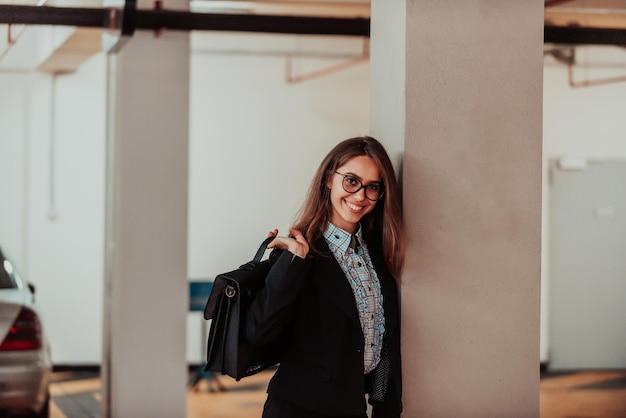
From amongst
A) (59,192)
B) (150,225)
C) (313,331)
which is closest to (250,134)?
(59,192)

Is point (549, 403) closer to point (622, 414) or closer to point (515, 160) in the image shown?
point (622, 414)

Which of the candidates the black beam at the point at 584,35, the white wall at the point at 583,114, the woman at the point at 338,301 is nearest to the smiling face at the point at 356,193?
the woman at the point at 338,301

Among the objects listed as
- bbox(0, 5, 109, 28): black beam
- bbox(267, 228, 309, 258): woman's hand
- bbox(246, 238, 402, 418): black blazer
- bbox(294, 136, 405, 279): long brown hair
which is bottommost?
bbox(246, 238, 402, 418): black blazer

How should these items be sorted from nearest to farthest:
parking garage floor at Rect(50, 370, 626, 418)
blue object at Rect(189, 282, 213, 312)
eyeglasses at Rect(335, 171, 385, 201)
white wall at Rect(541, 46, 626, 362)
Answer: eyeglasses at Rect(335, 171, 385, 201) < parking garage floor at Rect(50, 370, 626, 418) < blue object at Rect(189, 282, 213, 312) < white wall at Rect(541, 46, 626, 362)

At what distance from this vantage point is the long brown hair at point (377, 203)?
2.53m

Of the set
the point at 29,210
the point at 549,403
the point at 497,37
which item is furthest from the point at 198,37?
the point at 497,37

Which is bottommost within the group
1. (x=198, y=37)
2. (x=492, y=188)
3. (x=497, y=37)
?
(x=492, y=188)

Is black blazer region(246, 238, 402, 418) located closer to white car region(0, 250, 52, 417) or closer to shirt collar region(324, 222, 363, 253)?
shirt collar region(324, 222, 363, 253)

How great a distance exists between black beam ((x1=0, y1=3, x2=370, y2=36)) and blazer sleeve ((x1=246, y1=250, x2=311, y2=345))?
1.74m

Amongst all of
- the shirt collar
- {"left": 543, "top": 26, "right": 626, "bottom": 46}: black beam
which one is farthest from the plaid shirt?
{"left": 543, "top": 26, "right": 626, "bottom": 46}: black beam

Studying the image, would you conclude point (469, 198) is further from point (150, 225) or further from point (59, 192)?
point (59, 192)

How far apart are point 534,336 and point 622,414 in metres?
5.03

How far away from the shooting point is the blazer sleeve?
93.4 inches

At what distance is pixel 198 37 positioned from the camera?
349 inches
